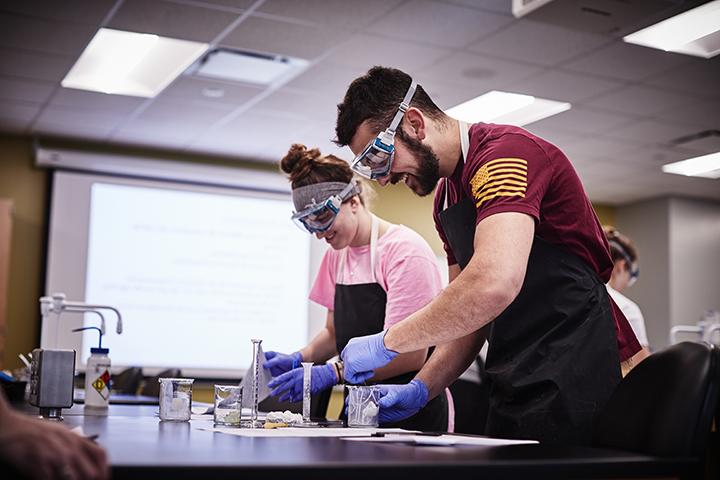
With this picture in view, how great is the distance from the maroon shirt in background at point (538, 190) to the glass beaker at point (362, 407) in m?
0.43

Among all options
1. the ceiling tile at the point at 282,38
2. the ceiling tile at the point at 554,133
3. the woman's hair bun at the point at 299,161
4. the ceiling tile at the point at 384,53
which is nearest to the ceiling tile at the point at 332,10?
the ceiling tile at the point at 282,38

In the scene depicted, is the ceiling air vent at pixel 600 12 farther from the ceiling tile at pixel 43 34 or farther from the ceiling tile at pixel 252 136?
the ceiling tile at pixel 252 136

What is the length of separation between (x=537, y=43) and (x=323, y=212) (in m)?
2.47

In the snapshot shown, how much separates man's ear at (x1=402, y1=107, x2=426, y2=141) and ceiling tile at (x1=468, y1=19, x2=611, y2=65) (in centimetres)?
262

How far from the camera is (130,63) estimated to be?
553 cm

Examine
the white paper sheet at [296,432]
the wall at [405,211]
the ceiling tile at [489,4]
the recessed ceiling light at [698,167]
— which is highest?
the ceiling tile at [489,4]

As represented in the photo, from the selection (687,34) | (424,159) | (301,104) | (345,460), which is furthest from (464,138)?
(301,104)

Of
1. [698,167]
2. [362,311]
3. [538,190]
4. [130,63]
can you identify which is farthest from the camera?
[698,167]

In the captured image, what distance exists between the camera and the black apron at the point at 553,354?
169cm

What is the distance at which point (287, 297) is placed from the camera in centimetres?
783

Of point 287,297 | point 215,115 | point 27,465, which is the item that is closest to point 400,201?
point 287,297

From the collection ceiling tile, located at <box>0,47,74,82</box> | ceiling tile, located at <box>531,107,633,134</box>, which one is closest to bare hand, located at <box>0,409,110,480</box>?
ceiling tile, located at <box>0,47,74,82</box>

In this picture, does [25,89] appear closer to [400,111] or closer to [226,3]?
[226,3]

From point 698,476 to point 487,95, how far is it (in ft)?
15.3
